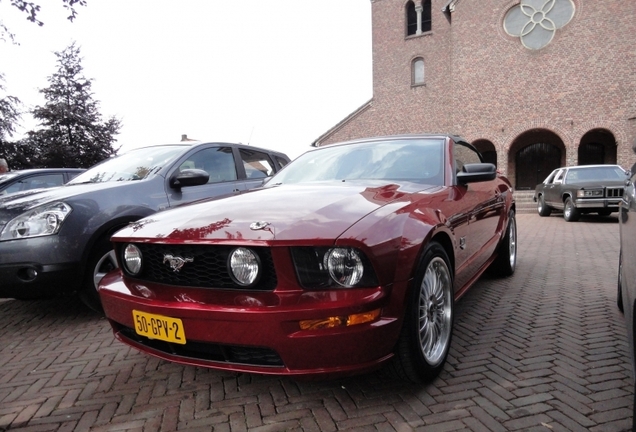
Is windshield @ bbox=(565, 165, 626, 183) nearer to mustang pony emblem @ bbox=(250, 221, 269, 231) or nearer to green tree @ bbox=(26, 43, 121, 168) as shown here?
mustang pony emblem @ bbox=(250, 221, 269, 231)

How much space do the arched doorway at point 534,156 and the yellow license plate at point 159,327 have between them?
79.5ft

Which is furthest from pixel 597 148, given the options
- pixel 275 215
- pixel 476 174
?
pixel 275 215

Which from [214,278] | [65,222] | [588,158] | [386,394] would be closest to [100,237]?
[65,222]

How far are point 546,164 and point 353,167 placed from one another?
24.1 meters

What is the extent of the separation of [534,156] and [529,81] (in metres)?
4.62

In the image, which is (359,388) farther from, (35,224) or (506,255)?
(506,255)

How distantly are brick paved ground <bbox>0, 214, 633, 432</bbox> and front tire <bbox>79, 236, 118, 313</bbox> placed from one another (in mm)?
283

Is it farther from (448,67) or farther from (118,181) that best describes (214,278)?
(448,67)

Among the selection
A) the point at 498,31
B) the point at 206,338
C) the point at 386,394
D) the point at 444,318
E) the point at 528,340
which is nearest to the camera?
the point at 206,338

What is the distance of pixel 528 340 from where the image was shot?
120 inches

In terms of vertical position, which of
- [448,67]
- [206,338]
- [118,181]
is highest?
[448,67]

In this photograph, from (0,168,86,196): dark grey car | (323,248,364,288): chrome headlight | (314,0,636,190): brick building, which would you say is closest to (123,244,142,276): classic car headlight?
(323,248,364,288): chrome headlight

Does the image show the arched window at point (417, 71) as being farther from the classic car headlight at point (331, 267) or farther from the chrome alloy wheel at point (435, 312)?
the classic car headlight at point (331, 267)

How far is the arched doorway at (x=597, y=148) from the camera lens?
72.6 feet
